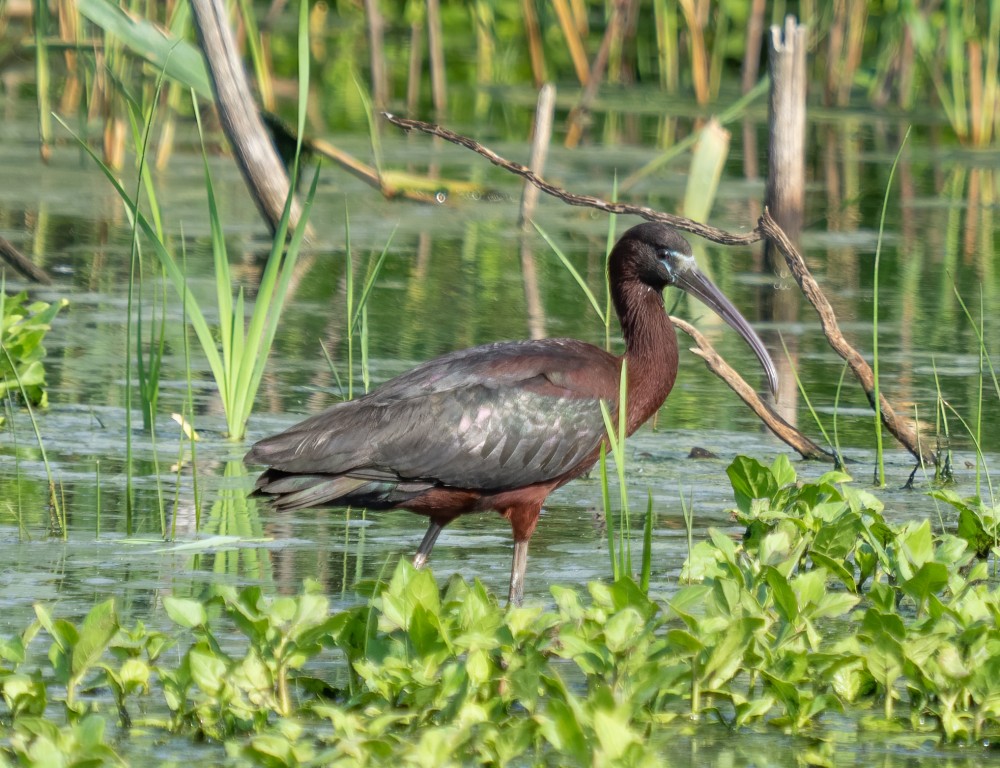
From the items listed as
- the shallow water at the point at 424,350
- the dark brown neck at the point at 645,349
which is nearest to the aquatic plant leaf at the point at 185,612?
the shallow water at the point at 424,350

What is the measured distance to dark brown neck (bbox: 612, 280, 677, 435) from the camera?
534 centimetres

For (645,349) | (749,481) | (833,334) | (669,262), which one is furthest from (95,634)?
(833,334)

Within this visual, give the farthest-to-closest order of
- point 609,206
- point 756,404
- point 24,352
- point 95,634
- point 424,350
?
point 424,350
point 24,352
point 756,404
point 609,206
point 95,634

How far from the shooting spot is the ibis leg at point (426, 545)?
4.95m

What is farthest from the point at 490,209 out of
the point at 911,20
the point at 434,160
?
the point at 911,20

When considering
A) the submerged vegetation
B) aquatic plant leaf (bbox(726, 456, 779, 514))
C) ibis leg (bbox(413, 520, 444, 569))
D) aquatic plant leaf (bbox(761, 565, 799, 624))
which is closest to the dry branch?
the submerged vegetation

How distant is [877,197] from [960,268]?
2.72m

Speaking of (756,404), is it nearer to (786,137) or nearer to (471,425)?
(471,425)

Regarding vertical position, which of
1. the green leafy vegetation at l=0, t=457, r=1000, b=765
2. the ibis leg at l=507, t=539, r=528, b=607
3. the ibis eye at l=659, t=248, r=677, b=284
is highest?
the ibis eye at l=659, t=248, r=677, b=284

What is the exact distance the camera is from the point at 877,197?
497 inches

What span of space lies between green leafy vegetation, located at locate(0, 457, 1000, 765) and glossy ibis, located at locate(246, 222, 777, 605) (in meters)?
0.69

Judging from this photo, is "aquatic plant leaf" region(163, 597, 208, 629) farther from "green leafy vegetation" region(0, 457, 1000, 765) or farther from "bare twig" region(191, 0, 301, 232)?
"bare twig" region(191, 0, 301, 232)

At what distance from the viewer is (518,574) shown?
4.84 m

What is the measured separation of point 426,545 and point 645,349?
935 millimetres
